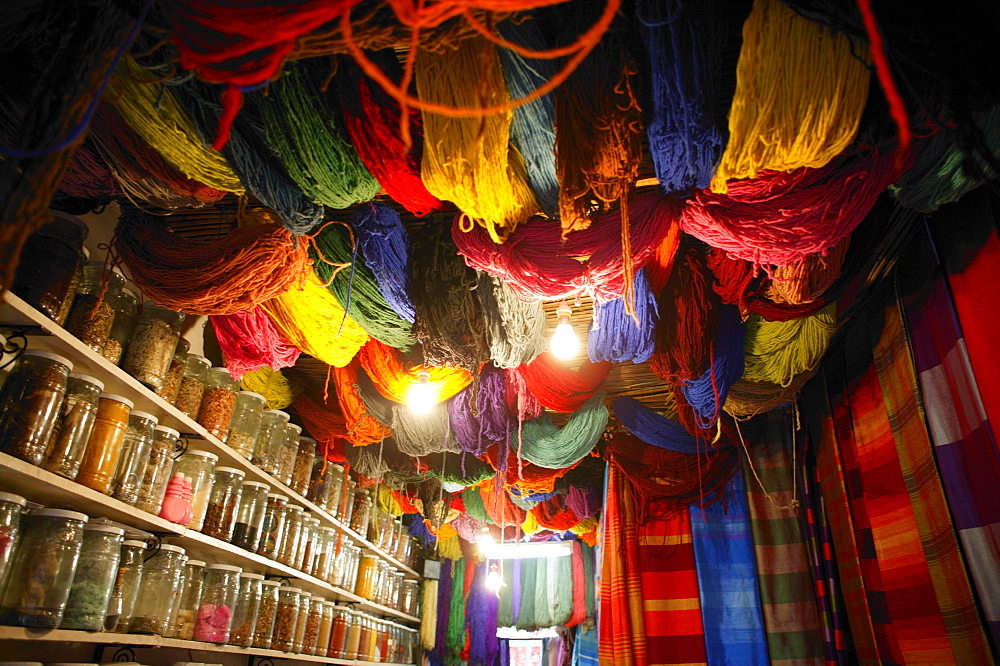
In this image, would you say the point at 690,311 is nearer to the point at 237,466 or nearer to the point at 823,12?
the point at 823,12

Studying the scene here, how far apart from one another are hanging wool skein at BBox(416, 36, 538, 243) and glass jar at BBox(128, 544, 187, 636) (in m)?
1.78

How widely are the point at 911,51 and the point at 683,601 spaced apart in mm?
3318

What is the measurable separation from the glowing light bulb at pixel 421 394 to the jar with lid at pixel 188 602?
1.14 metres

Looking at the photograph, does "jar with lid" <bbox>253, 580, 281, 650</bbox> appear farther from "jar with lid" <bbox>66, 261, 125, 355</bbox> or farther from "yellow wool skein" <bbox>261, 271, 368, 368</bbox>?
"jar with lid" <bbox>66, 261, 125, 355</bbox>

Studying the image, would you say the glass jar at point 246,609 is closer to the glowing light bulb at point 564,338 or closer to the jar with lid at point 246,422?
the jar with lid at point 246,422

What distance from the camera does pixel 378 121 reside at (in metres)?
1.58

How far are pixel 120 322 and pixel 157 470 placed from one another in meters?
0.58

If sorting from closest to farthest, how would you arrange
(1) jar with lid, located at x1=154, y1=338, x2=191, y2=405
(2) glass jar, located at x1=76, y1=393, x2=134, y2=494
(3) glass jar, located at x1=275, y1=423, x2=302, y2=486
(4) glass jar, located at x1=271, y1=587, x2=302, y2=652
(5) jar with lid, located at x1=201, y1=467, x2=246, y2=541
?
(2) glass jar, located at x1=76, y1=393, x2=134, y2=494, (1) jar with lid, located at x1=154, y1=338, x2=191, y2=405, (5) jar with lid, located at x1=201, y1=467, x2=246, y2=541, (4) glass jar, located at x1=271, y1=587, x2=302, y2=652, (3) glass jar, located at x1=275, y1=423, x2=302, y2=486

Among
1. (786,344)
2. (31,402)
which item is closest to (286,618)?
(31,402)

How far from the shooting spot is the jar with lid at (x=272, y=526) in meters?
2.91

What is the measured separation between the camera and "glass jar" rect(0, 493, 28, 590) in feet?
5.16

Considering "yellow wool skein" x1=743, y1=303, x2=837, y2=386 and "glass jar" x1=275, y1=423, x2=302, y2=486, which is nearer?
"yellow wool skein" x1=743, y1=303, x2=837, y2=386

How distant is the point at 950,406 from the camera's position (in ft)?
6.33

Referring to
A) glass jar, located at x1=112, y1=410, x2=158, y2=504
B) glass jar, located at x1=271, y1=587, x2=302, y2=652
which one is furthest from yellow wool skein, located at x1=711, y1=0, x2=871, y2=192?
glass jar, located at x1=271, y1=587, x2=302, y2=652
